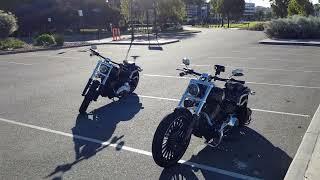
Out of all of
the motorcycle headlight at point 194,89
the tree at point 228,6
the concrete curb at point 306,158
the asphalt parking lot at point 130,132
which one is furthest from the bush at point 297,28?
the tree at point 228,6

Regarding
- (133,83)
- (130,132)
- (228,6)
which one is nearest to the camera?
(130,132)

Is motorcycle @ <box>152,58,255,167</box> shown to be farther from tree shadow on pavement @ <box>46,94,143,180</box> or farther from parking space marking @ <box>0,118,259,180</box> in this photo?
tree shadow on pavement @ <box>46,94,143,180</box>

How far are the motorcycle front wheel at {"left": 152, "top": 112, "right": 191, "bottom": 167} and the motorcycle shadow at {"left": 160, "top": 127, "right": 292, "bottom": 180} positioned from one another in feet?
0.54

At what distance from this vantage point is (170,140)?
17.5 ft

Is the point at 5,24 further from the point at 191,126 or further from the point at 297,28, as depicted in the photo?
the point at 191,126

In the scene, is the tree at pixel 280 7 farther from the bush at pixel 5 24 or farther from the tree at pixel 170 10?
the bush at pixel 5 24

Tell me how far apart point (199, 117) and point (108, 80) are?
3967mm

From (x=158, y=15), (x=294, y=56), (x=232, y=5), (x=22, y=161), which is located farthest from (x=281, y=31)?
(x=232, y=5)

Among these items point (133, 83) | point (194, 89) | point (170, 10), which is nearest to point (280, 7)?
point (170, 10)

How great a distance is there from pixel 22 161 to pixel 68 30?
43282mm

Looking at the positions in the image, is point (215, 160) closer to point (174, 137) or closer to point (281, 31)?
point (174, 137)

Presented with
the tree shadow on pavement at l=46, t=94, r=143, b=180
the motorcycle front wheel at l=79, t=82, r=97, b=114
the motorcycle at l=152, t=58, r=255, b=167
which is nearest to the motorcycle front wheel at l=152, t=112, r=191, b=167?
the motorcycle at l=152, t=58, r=255, b=167

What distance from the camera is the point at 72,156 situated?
234 inches

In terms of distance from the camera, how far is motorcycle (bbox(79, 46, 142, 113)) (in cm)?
849
